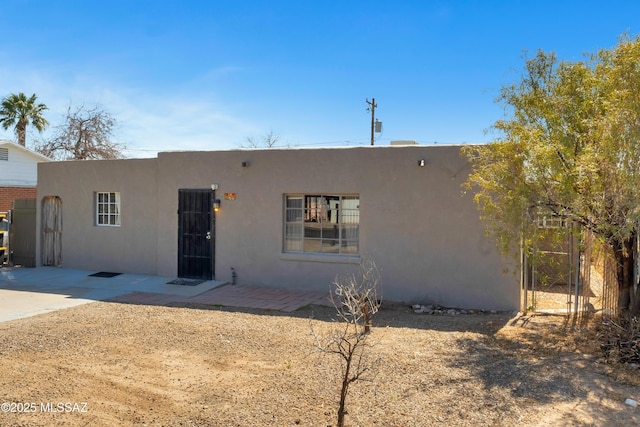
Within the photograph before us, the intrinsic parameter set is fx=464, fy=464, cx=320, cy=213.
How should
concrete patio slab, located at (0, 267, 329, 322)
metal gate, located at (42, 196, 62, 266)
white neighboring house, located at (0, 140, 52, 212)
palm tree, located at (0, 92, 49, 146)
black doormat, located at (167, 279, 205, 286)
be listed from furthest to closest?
palm tree, located at (0, 92, 49, 146), white neighboring house, located at (0, 140, 52, 212), metal gate, located at (42, 196, 62, 266), black doormat, located at (167, 279, 205, 286), concrete patio slab, located at (0, 267, 329, 322)

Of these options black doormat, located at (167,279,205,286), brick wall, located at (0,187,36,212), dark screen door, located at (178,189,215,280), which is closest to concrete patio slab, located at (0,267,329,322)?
black doormat, located at (167,279,205,286)

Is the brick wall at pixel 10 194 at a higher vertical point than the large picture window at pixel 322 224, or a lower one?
higher

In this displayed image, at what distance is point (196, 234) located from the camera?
10969mm

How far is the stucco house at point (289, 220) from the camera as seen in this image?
8.84 meters

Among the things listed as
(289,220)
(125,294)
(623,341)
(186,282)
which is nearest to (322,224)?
(289,220)

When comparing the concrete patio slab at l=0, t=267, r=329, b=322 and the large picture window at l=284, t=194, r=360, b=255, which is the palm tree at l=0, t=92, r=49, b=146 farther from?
the large picture window at l=284, t=194, r=360, b=255

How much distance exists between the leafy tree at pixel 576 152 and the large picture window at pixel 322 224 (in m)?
3.18

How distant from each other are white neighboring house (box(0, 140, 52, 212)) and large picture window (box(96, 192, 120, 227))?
12.6 metres

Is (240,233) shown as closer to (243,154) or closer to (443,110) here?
(243,154)

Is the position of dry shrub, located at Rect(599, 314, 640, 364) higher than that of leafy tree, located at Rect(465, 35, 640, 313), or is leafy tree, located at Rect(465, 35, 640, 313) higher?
leafy tree, located at Rect(465, 35, 640, 313)

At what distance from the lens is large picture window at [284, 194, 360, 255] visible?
9703mm

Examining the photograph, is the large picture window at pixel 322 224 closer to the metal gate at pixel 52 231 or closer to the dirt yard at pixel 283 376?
the dirt yard at pixel 283 376

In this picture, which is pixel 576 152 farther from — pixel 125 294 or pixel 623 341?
pixel 125 294

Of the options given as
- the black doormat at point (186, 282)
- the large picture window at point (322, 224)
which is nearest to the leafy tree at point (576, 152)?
the large picture window at point (322, 224)
